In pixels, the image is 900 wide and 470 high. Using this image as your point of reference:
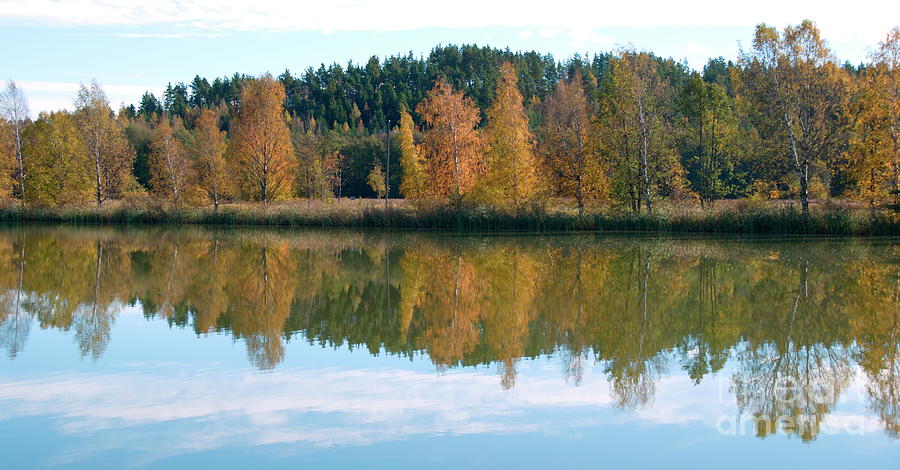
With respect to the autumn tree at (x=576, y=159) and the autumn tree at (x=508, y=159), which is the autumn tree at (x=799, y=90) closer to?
the autumn tree at (x=576, y=159)

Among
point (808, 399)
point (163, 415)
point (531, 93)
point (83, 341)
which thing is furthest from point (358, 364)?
point (531, 93)

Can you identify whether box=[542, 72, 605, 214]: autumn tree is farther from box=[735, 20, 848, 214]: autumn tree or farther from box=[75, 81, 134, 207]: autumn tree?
box=[75, 81, 134, 207]: autumn tree

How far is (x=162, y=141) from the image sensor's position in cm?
4672

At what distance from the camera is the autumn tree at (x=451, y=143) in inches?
1416

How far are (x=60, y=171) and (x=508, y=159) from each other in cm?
3072

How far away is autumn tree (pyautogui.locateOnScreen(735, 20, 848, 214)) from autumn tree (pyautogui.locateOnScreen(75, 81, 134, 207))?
3797cm

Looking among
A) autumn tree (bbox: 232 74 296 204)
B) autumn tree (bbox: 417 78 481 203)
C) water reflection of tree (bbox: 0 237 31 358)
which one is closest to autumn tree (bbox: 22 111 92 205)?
autumn tree (bbox: 232 74 296 204)

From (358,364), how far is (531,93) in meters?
99.1

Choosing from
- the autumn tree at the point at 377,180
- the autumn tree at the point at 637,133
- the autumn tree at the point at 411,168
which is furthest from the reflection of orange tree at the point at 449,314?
the autumn tree at the point at 377,180

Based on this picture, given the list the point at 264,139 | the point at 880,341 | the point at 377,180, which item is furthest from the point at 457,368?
the point at 377,180

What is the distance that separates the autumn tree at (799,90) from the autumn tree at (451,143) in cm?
1237

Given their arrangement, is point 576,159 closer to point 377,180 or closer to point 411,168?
point 411,168

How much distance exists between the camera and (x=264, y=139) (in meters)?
43.2

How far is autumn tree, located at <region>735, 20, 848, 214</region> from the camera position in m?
28.8
